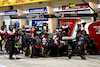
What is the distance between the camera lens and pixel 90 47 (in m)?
11.4

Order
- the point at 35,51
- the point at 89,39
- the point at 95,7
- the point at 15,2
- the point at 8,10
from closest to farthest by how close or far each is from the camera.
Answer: the point at 35,51, the point at 89,39, the point at 95,7, the point at 15,2, the point at 8,10

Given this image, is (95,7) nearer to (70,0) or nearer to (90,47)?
(70,0)

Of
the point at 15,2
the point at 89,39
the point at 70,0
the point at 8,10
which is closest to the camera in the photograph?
the point at 89,39

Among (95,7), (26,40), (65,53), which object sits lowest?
(65,53)

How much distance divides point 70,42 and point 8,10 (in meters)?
20.6

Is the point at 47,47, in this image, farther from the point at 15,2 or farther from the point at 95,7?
the point at 15,2

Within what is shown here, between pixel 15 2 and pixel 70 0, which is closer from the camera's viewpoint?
pixel 70 0

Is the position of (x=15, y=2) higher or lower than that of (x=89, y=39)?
higher

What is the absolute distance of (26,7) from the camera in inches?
1054

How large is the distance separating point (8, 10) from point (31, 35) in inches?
763

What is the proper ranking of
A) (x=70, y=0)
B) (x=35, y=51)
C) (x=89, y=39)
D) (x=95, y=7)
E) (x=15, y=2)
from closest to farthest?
(x=35, y=51), (x=89, y=39), (x=95, y=7), (x=70, y=0), (x=15, y=2)

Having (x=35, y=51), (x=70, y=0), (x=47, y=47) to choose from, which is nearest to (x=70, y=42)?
(x=47, y=47)

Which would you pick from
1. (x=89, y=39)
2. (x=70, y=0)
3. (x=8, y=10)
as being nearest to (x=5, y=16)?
(x=8, y=10)

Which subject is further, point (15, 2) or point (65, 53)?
point (15, 2)
